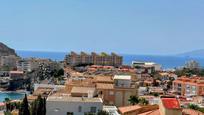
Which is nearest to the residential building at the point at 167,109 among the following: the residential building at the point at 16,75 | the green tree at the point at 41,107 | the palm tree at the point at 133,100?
the green tree at the point at 41,107

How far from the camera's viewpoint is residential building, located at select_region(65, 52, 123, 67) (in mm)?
108062

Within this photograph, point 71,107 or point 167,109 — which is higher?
point 167,109

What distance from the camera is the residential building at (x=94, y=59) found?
108062 mm

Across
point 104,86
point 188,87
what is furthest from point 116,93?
point 188,87

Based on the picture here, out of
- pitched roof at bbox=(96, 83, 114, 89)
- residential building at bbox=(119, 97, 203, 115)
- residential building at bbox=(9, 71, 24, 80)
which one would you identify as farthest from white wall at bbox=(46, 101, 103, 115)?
residential building at bbox=(9, 71, 24, 80)

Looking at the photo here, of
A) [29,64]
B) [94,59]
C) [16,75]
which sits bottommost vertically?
[16,75]

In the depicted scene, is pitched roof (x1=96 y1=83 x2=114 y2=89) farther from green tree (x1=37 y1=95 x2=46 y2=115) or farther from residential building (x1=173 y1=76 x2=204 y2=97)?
residential building (x1=173 y1=76 x2=204 y2=97)

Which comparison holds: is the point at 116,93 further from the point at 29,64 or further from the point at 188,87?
the point at 29,64

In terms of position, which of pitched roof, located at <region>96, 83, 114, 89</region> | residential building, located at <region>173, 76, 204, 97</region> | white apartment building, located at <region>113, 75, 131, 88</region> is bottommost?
residential building, located at <region>173, 76, 204, 97</region>

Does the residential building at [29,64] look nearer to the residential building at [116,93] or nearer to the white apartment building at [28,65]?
the white apartment building at [28,65]

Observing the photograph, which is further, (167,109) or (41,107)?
(41,107)

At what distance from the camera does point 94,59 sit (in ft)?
363

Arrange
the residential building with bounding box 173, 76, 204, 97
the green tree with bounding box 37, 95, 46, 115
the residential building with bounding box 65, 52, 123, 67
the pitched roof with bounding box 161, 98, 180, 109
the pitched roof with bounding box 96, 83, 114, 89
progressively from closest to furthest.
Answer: the pitched roof with bounding box 161, 98, 180, 109 → the green tree with bounding box 37, 95, 46, 115 → the pitched roof with bounding box 96, 83, 114, 89 → the residential building with bounding box 173, 76, 204, 97 → the residential building with bounding box 65, 52, 123, 67

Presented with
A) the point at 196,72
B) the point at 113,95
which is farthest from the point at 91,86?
the point at 196,72
